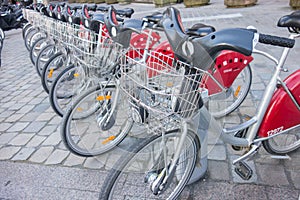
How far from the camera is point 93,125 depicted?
233cm

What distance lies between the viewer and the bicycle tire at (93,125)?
7.13 ft

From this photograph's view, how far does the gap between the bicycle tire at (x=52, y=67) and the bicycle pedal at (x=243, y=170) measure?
2.58m

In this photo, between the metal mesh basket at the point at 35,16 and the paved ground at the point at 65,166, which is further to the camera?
the metal mesh basket at the point at 35,16

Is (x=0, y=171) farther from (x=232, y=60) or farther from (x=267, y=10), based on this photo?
(x=267, y=10)

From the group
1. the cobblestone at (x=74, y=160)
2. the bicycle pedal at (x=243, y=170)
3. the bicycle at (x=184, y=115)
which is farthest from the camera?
the cobblestone at (x=74, y=160)

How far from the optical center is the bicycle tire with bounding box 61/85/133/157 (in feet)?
7.13

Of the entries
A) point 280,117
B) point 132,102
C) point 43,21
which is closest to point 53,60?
point 43,21

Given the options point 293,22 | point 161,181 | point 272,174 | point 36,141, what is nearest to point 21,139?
point 36,141

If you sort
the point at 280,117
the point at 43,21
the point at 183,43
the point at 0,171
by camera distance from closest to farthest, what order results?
the point at 183,43
the point at 280,117
the point at 0,171
the point at 43,21

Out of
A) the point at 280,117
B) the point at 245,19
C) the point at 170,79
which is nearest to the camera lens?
the point at 170,79

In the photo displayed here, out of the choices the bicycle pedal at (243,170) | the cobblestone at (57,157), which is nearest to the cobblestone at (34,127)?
the cobblestone at (57,157)

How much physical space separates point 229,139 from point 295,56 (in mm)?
3400

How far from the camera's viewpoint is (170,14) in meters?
1.30

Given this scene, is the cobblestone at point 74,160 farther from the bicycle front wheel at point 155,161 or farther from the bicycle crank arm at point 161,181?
the bicycle crank arm at point 161,181
